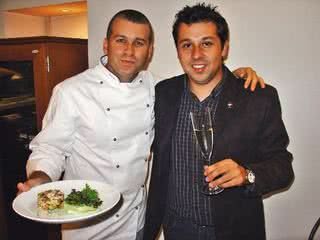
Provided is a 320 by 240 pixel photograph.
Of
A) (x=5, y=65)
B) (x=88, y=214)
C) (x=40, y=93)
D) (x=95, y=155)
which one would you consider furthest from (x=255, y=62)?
(x=5, y=65)

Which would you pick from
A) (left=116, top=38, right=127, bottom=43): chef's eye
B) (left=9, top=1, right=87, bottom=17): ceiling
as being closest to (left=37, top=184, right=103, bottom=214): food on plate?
(left=116, top=38, right=127, bottom=43): chef's eye

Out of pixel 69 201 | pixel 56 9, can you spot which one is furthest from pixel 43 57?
pixel 69 201

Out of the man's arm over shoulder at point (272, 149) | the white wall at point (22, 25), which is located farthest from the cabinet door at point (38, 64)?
the man's arm over shoulder at point (272, 149)

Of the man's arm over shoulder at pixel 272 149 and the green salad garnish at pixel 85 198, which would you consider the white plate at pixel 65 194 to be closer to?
the green salad garnish at pixel 85 198

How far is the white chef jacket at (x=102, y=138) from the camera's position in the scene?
1.81 meters

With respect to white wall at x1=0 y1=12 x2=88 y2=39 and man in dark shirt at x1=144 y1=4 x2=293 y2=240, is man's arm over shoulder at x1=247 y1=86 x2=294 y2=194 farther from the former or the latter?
white wall at x1=0 y1=12 x2=88 y2=39

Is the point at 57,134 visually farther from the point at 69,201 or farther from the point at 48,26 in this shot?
the point at 48,26

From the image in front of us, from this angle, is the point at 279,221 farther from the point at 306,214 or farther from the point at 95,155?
the point at 95,155

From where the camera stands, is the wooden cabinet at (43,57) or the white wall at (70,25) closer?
the wooden cabinet at (43,57)

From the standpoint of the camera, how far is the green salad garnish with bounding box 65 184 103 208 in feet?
4.77

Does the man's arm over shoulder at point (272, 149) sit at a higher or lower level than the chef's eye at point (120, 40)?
lower

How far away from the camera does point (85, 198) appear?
1.46m

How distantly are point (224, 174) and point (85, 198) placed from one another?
0.62m

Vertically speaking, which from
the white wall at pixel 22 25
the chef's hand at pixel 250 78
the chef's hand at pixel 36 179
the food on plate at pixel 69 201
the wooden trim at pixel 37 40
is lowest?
the food on plate at pixel 69 201
